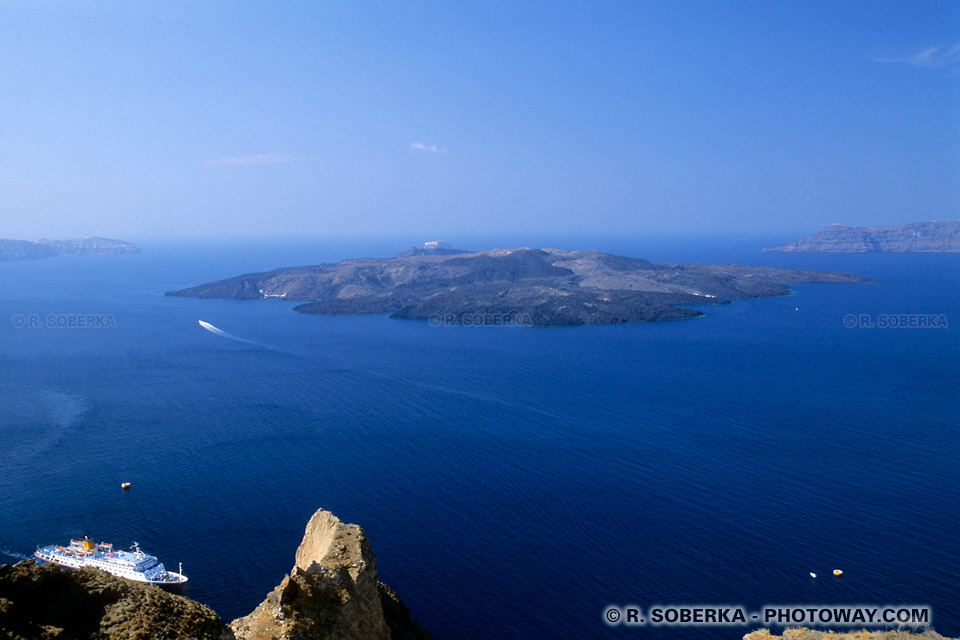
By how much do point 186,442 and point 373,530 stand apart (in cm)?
1833

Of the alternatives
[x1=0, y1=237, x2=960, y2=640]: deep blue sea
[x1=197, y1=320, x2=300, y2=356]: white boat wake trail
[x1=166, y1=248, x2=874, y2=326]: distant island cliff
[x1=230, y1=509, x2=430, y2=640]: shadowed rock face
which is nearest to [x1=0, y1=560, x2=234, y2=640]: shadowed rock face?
[x1=230, y1=509, x2=430, y2=640]: shadowed rock face

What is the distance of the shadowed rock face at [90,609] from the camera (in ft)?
28.0

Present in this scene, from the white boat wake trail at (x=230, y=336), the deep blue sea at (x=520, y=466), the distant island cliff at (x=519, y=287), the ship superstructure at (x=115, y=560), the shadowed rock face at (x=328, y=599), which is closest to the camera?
the shadowed rock face at (x=328, y=599)

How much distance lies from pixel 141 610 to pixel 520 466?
27839 millimetres

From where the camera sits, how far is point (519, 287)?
4419 inches

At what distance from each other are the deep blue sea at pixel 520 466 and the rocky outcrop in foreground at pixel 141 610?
36.5ft

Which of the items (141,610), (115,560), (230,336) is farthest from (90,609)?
(230,336)

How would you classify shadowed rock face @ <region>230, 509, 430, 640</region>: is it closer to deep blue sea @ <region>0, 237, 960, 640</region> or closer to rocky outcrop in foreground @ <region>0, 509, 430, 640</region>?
rocky outcrop in foreground @ <region>0, 509, 430, 640</region>

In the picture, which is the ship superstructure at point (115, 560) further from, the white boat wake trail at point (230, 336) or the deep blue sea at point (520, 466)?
the white boat wake trail at point (230, 336)

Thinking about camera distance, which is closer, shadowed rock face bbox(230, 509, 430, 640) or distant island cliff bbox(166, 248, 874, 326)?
shadowed rock face bbox(230, 509, 430, 640)

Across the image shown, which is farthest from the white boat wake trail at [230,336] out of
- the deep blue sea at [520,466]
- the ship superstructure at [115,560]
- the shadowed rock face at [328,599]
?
the shadowed rock face at [328,599]

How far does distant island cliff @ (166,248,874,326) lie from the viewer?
94812 millimetres

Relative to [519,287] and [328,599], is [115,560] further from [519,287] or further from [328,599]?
[519,287]

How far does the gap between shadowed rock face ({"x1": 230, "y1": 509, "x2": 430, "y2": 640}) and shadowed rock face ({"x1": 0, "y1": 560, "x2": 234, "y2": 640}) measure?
2.07 meters
